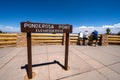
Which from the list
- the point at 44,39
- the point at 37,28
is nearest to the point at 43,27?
the point at 37,28

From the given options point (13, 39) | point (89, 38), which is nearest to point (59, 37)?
point (89, 38)

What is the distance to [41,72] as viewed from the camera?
3756mm

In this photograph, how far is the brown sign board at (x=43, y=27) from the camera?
310 centimetres

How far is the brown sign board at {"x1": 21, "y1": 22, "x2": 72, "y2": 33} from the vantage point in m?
3.10

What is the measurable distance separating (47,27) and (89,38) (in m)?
8.42

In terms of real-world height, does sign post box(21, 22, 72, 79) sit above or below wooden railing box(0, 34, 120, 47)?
above

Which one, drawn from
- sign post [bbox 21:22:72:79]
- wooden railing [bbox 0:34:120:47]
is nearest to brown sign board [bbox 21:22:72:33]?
sign post [bbox 21:22:72:79]

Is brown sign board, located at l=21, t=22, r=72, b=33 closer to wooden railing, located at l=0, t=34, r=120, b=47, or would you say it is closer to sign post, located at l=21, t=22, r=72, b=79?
sign post, located at l=21, t=22, r=72, b=79

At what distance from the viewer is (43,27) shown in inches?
135

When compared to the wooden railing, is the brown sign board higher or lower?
higher

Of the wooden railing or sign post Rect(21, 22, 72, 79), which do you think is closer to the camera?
sign post Rect(21, 22, 72, 79)

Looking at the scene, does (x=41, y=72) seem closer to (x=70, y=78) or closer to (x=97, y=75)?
(x=70, y=78)

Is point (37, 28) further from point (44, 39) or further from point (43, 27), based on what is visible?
point (44, 39)

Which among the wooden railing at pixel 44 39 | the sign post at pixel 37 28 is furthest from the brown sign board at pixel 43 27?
the wooden railing at pixel 44 39
